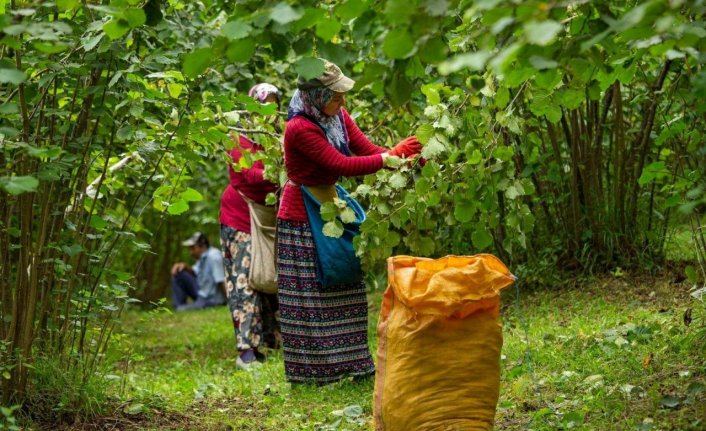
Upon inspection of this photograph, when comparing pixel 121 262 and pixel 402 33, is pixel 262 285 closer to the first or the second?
pixel 402 33

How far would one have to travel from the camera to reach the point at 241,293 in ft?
22.7

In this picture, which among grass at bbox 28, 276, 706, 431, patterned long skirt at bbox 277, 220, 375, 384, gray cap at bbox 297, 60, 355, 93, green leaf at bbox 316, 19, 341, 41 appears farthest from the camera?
patterned long skirt at bbox 277, 220, 375, 384

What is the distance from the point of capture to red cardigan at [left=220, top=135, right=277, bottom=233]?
6.50 m

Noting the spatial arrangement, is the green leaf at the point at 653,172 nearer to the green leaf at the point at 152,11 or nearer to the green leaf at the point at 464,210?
the green leaf at the point at 464,210

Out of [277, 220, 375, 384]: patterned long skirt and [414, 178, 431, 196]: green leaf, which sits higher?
[414, 178, 431, 196]: green leaf

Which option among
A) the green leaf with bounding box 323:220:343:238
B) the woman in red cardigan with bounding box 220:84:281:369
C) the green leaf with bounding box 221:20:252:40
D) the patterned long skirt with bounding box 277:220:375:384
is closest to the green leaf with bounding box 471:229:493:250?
the green leaf with bounding box 323:220:343:238

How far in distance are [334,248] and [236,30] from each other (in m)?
2.45

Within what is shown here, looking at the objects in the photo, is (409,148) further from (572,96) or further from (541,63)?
(541,63)

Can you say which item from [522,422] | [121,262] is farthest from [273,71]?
[121,262]

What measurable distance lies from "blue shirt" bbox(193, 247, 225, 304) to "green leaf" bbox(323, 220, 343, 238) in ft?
32.3

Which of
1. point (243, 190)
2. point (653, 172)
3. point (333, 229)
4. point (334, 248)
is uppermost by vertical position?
point (243, 190)

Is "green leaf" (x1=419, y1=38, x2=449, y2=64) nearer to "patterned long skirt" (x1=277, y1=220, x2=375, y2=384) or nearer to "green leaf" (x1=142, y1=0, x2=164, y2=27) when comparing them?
"green leaf" (x1=142, y1=0, x2=164, y2=27)

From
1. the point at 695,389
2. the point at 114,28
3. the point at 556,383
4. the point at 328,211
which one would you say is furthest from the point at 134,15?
the point at 556,383

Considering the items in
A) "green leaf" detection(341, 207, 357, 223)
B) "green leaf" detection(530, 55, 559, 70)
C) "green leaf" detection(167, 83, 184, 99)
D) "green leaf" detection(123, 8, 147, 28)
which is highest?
"green leaf" detection(123, 8, 147, 28)
